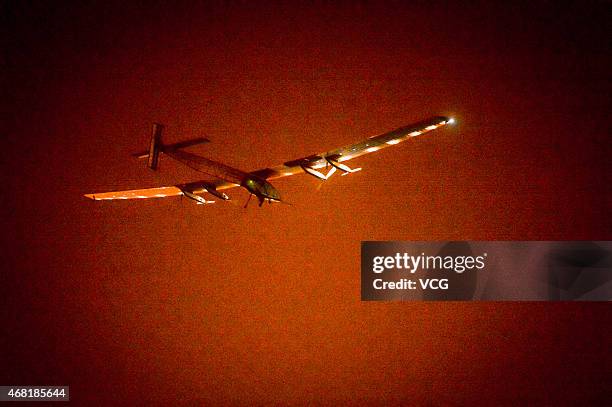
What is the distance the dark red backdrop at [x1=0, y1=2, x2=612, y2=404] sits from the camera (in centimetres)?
304

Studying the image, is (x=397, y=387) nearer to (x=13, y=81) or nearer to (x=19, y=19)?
(x=13, y=81)

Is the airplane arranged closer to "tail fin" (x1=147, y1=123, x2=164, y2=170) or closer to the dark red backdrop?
"tail fin" (x1=147, y1=123, x2=164, y2=170)

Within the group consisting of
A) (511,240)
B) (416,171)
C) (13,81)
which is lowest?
(511,240)

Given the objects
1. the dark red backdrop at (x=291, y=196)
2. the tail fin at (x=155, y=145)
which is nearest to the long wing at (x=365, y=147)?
the tail fin at (x=155, y=145)

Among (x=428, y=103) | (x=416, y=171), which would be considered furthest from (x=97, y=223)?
(x=428, y=103)

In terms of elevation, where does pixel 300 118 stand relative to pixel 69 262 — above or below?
above

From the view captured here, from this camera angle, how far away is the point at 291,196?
10.0 ft

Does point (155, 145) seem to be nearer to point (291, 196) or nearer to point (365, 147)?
point (365, 147)

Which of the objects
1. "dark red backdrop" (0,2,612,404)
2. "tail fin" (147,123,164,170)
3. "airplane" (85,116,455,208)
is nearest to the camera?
"airplane" (85,116,455,208)

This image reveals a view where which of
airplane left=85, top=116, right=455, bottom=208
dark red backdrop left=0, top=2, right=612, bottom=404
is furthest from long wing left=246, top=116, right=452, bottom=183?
dark red backdrop left=0, top=2, right=612, bottom=404

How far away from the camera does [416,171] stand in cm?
311

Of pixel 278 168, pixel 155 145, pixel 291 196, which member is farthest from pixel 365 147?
pixel 291 196

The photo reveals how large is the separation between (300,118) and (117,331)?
2.11 meters

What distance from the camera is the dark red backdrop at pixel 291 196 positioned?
3037mm
